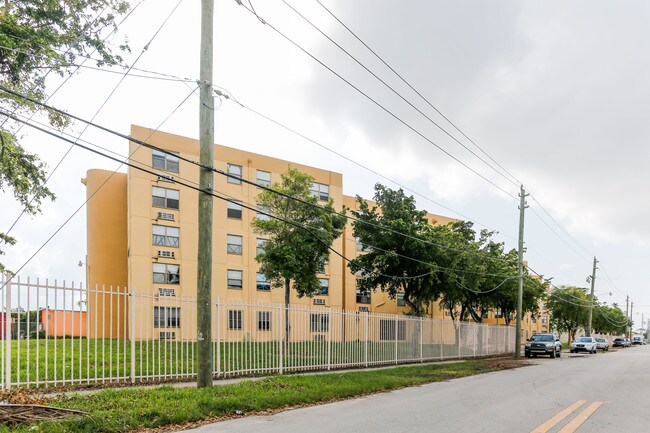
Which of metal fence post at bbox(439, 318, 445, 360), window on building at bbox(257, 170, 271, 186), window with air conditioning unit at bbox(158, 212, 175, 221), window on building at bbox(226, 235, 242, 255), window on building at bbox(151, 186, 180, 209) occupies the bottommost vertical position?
metal fence post at bbox(439, 318, 445, 360)

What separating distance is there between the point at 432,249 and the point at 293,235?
7862 mm

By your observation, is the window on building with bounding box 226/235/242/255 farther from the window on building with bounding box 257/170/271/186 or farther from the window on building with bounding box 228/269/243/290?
the window on building with bounding box 257/170/271/186

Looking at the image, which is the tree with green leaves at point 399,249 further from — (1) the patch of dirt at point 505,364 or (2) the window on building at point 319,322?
(2) the window on building at point 319,322

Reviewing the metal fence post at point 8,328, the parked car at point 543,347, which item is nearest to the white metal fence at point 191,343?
the metal fence post at point 8,328

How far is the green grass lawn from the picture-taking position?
11492 millimetres

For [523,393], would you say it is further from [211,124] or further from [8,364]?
[8,364]

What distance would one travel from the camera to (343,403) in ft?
35.5

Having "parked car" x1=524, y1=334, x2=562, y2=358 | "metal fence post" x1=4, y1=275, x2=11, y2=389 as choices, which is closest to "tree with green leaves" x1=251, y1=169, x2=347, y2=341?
"metal fence post" x1=4, y1=275, x2=11, y2=389

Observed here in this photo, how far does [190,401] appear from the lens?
9.10 meters

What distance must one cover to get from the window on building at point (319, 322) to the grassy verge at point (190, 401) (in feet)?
10.2

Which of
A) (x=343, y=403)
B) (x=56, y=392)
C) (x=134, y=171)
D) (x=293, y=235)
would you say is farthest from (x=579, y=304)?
(x=56, y=392)

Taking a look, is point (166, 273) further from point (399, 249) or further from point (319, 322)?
point (319, 322)

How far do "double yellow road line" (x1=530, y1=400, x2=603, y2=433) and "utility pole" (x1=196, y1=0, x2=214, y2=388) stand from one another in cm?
651

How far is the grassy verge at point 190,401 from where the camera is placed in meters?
7.55
